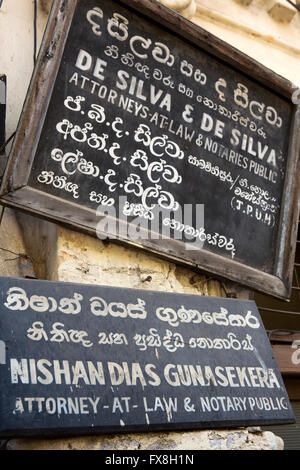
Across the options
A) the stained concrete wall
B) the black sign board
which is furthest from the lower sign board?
the black sign board

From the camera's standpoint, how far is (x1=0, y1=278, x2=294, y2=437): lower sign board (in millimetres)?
2320

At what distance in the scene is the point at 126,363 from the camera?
256cm

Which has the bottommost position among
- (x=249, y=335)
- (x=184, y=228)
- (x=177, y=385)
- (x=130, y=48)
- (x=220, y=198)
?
(x=177, y=385)

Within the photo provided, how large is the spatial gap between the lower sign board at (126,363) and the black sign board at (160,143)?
0.35 m

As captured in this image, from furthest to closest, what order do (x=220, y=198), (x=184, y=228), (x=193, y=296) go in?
(x=220, y=198) → (x=184, y=228) → (x=193, y=296)

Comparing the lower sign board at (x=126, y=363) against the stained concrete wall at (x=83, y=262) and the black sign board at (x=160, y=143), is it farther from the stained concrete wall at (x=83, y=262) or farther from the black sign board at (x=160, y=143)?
the black sign board at (x=160, y=143)

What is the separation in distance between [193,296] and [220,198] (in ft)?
2.11

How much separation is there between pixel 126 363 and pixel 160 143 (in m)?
1.16

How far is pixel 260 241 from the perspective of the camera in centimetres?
352

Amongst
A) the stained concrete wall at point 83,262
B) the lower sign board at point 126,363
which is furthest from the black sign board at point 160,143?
the lower sign board at point 126,363

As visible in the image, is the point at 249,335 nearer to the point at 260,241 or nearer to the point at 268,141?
the point at 260,241

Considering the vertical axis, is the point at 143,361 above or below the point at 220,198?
below

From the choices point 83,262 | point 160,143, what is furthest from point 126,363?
point 160,143

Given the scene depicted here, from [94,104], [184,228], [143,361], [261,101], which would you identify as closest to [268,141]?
[261,101]
